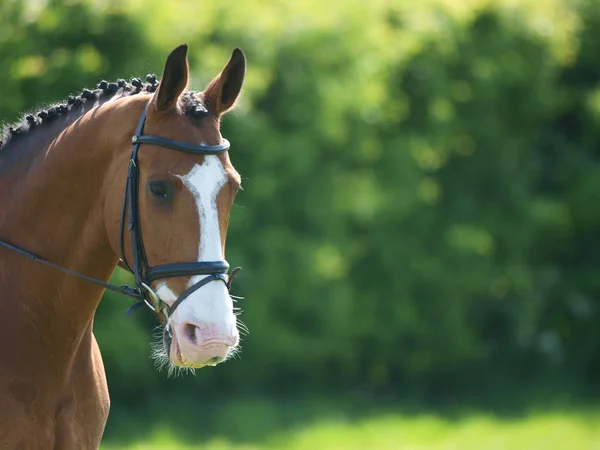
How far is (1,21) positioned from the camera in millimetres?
9336

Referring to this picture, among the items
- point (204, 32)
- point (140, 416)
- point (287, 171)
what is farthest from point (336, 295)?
point (204, 32)

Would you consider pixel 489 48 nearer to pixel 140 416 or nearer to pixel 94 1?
pixel 94 1

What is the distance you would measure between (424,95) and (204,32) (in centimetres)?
301

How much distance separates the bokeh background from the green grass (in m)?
0.04

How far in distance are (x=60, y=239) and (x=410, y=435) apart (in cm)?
720

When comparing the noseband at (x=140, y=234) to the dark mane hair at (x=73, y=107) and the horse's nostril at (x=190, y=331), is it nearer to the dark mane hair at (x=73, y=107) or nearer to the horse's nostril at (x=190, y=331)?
the horse's nostril at (x=190, y=331)

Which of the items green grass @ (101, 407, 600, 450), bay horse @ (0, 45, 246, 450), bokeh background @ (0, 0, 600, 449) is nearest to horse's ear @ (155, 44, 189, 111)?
bay horse @ (0, 45, 246, 450)

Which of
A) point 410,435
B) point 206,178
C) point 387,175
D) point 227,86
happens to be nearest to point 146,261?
point 206,178

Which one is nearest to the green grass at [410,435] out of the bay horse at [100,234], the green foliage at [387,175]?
the green foliage at [387,175]

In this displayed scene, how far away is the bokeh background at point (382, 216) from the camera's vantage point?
9820 mm

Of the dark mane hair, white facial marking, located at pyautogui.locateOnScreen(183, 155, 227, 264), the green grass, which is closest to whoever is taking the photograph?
white facial marking, located at pyautogui.locateOnScreen(183, 155, 227, 264)

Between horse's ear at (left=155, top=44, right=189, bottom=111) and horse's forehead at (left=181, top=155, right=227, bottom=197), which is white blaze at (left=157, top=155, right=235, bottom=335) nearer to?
horse's forehead at (left=181, top=155, right=227, bottom=197)

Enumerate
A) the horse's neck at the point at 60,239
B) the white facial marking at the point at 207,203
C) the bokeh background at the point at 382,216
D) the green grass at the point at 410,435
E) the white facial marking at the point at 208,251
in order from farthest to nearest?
the bokeh background at the point at 382,216 < the green grass at the point at 410,435 < the horse's neck at the point at 60,239 < the white facial marking at the point at 207,203 < the white facial marking at the point at 208,251

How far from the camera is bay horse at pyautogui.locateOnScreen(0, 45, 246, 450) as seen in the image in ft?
11.1
